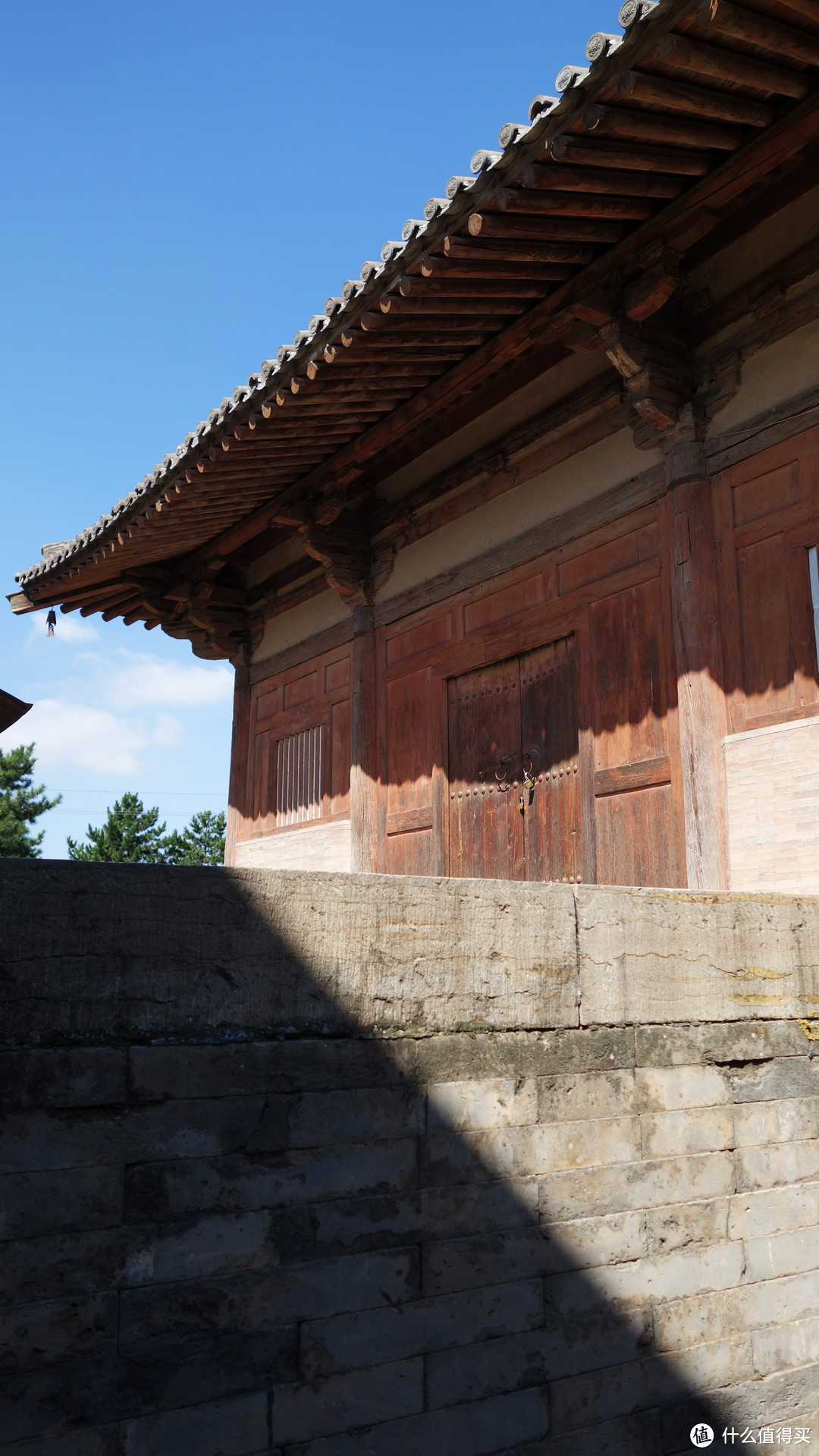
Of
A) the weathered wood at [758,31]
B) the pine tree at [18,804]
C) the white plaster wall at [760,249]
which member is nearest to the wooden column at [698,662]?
the white plaster wall at [760,249]

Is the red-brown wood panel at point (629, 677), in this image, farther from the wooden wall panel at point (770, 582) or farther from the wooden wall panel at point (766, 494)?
the wooden wall panel at point (766, 494)

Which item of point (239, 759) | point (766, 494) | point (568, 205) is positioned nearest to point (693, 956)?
point (766, 494)

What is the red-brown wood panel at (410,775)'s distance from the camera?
7.14 m

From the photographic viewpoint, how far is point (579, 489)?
20.5 feet

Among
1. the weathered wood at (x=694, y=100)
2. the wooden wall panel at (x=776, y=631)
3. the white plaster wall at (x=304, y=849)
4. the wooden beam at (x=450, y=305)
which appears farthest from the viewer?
the white plaster wall at (x=304, y=849)

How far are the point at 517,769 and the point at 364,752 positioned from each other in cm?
146

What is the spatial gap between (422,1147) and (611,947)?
93cm

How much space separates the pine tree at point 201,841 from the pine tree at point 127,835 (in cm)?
134

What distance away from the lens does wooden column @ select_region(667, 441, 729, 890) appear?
514 centimetres

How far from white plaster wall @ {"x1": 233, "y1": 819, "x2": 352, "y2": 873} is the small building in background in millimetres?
68

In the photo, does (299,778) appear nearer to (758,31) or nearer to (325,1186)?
(325,1186)

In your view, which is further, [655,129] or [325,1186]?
[655,129]

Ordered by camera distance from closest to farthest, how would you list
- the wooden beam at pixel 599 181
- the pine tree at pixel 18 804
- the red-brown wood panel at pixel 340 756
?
the wooden beam at pixel 599 181
the red-brown wood panel at pixel 340 756
the pine tree at pixel 18 804

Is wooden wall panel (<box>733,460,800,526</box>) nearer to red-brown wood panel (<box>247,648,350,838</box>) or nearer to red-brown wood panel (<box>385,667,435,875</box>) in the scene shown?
red-brown wood panel (<box>385,667,435,875</box>)
